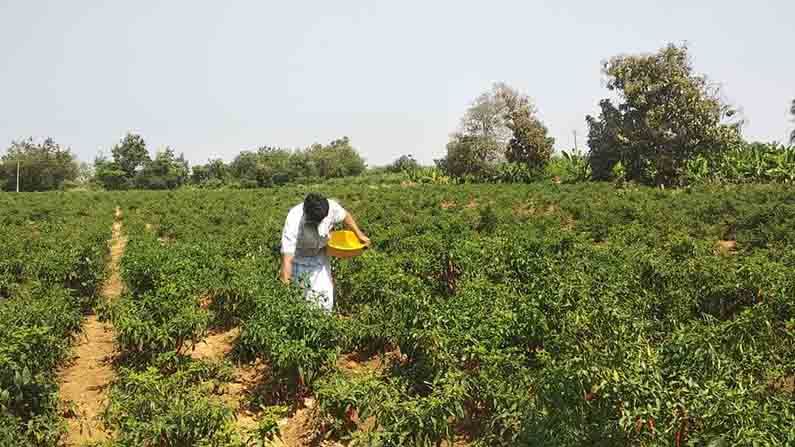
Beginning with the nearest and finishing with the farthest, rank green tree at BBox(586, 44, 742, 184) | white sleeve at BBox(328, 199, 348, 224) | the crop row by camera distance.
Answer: the crop row → white sleeve at BBox(328, 199, 348, 224) → green tree at BBox(586, 44, 742, 184)

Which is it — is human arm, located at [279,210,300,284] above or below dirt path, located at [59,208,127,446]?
above

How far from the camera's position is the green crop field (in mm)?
3443

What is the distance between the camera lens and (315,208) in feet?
19.6

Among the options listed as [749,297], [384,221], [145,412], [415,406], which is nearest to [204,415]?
[145,412]

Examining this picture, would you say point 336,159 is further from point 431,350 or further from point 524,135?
point 431,350

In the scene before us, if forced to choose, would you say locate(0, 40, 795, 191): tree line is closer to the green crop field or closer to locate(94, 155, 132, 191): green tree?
locate(94, 155, 132, 191): green tree

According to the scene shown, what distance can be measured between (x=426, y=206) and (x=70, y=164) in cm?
5751

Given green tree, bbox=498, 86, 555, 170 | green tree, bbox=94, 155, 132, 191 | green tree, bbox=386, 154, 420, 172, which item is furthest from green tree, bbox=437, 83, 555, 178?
green tree, bbox=94, 155, 132, 191

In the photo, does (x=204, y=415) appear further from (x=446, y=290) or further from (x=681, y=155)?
(x=681, y=155)

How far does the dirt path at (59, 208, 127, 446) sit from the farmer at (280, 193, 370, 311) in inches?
84.2

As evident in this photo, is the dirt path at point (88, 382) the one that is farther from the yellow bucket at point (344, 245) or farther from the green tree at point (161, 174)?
the green tree at point (161, 174)

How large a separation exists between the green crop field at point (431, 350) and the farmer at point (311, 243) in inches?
11.0

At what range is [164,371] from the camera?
21.0 ft

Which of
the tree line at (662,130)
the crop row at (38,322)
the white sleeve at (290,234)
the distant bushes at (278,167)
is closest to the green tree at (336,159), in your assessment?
the distant bushes at (278,167)
